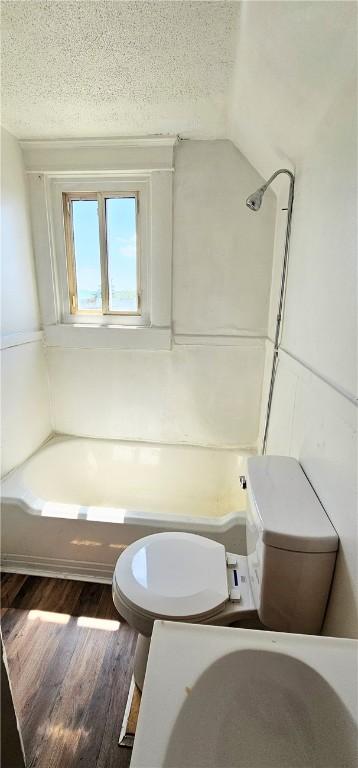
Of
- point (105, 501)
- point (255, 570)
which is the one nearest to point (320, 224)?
point (255, 570)

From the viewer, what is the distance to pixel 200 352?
221cm

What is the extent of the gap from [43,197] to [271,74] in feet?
4.76

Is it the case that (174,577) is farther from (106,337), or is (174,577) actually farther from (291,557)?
(106,337)

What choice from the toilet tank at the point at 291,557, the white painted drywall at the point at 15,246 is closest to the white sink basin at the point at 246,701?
the toilet tank at the point at 291,557

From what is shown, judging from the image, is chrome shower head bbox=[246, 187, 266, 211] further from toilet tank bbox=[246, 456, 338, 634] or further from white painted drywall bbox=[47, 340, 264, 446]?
toilet tank bbox=[246, 456, 338, 634]

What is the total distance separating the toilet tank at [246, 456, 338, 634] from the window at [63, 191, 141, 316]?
1.60 metres

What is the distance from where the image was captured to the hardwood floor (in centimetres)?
109

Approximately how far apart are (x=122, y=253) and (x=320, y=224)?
4.44 feet

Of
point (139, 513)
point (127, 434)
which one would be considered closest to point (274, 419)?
point (139, 513)

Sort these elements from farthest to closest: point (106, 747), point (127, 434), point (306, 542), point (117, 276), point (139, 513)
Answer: point (127, 434) → point (117, 276) → point (139, 513) → point (106, 747) → point (306, 542)

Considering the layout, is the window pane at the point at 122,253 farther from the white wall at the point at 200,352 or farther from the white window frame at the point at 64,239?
the white wall at the point at 200,352

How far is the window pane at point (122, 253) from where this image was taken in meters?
2.12

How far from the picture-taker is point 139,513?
1654mm

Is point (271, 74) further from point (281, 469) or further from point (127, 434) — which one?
point (127, 434)
